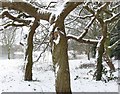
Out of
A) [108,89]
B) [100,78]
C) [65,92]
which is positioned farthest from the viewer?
[100,78]

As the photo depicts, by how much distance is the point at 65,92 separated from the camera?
9.87m

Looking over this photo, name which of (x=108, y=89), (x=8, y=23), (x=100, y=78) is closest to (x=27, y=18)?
(x=8, y=23)

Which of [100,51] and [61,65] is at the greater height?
[100,51]

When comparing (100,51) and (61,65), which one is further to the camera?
(100,51)

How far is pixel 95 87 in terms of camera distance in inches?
563

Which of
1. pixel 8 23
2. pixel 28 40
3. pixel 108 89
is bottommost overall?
pixel 108 89

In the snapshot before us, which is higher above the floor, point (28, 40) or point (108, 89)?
point (28, 40)

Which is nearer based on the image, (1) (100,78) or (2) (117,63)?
(1) (100,78)

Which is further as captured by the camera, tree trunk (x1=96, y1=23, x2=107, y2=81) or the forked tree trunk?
tree trunk (x1=96, y1=23, x2=107, y2=81)

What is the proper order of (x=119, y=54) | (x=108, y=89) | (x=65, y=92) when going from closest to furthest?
(x=65, y=92) < (x=108, y=89) < (x=119, y=54)

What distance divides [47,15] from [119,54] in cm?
2124

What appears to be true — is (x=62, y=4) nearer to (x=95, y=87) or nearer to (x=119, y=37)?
(x=95, y=87)

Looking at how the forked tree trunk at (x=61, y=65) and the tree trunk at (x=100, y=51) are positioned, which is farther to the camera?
the tree trunk at (x=100, y=51)

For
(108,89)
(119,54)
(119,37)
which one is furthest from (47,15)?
(119,54)
